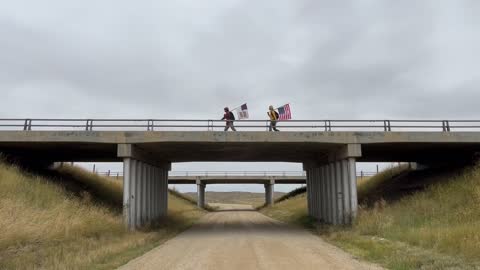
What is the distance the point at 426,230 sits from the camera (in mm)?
15656

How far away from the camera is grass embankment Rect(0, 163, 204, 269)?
12.7 meters

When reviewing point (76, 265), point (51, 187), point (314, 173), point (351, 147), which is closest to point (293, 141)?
point (351, 147)

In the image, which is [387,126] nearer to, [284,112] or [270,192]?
[284,112]

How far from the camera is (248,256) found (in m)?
14.1

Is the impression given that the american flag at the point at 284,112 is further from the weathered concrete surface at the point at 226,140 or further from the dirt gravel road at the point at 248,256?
the dirt gravel road at the point at 248,256

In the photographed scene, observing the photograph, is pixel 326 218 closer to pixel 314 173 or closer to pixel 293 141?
pixel 314 173

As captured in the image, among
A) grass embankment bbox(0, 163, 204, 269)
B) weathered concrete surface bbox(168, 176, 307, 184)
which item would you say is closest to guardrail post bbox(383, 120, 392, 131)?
grass embankment bbox(0, 163, 204, 269)

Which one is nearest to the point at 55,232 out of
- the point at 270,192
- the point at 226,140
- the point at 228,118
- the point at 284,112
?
the point at 226,140

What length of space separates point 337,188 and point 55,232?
15.7 meters

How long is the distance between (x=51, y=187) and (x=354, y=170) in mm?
15789

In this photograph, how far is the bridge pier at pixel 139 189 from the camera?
77.4 ft

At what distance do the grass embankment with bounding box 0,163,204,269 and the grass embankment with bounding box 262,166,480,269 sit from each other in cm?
789

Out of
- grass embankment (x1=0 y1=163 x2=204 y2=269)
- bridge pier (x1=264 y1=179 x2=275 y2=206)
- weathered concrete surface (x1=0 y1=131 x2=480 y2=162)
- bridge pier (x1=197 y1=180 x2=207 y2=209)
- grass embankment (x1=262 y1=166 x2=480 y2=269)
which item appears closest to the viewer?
grass embankment (x1=262 y1=166 x2=480 y2=269)

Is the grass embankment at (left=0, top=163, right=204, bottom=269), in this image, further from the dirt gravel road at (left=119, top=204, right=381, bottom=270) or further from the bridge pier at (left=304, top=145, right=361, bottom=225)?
the bridge pier at (left=304, top=145, right=361, bottom=225)
